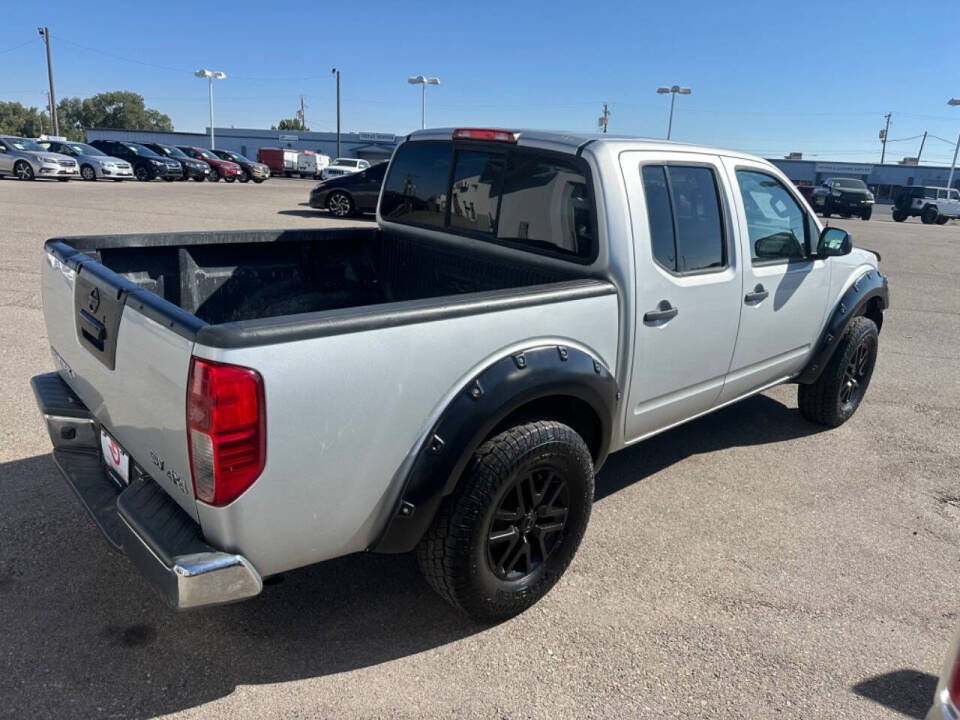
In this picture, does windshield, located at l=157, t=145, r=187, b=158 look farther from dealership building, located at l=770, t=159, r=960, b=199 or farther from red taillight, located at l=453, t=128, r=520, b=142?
dealership building, located at l=770, t=159, r=960, b=199

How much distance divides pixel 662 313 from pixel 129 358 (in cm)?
226

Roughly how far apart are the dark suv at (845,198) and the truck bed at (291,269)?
32.7 metres

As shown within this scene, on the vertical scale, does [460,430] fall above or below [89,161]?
below

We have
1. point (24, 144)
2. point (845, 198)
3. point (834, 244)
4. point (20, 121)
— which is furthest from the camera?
point (20, 121)

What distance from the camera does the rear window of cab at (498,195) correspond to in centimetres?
336

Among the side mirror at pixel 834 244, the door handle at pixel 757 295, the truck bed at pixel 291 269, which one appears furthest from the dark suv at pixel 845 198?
the truck bed at pixel 291 269

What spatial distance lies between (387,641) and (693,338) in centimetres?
206

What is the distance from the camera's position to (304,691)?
101 inches

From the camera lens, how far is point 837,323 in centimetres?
487

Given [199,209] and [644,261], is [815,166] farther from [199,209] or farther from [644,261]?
[644,261]

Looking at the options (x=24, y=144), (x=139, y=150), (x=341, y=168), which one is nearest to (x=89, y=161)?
(x=24, y=144)

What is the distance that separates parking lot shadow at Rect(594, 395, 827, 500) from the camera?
4.45 meters

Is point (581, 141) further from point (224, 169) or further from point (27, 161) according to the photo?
point (224, 169)

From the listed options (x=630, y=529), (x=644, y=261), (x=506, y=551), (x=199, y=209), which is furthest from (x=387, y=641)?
(x=199, y=209)
